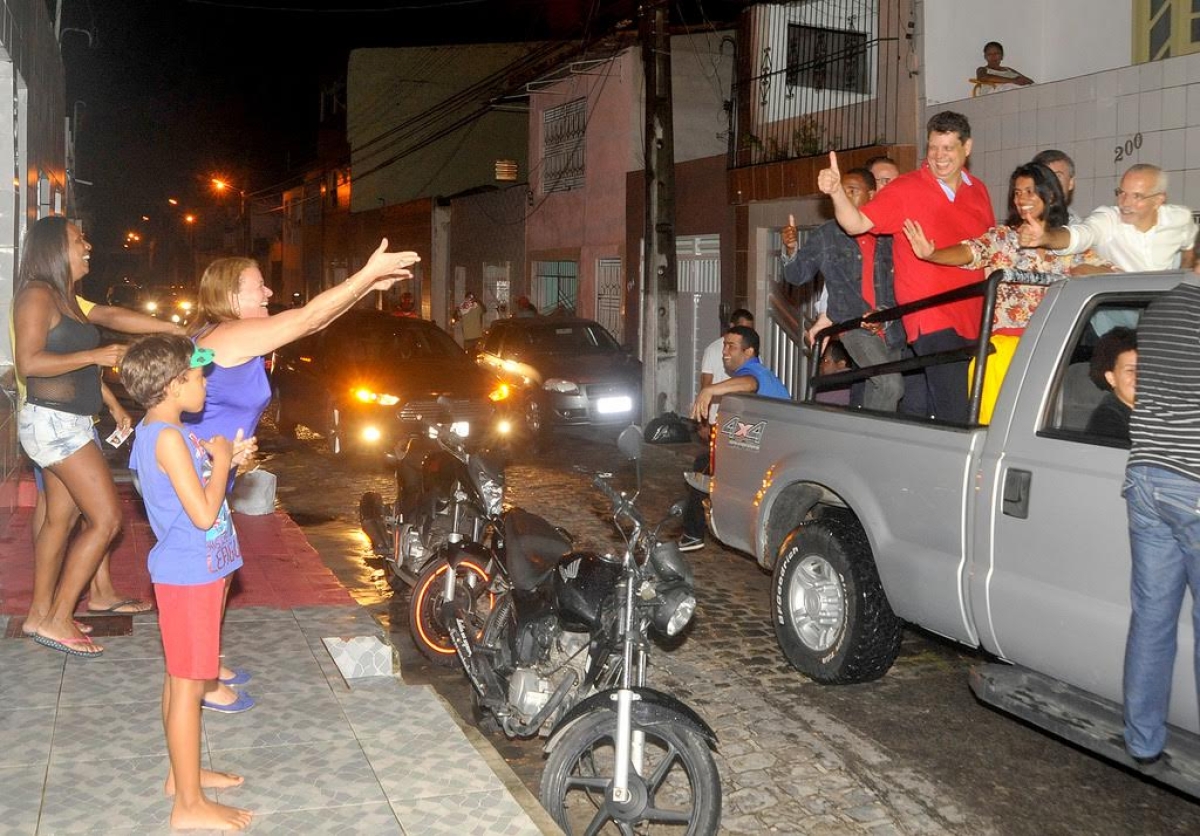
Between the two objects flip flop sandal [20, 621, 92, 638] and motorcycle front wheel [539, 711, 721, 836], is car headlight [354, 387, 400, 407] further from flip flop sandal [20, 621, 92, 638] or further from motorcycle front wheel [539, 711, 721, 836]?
motorcycle front wheel [539, 711, 721, 836]

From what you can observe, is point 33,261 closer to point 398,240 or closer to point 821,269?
point 821,269

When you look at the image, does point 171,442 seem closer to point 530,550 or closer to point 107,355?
point 530,550

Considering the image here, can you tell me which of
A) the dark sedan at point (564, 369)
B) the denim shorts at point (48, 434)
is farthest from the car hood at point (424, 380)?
the denim shorts at point (48, 434)

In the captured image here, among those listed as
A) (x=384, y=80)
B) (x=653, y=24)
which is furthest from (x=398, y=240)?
(x=653, y=24)

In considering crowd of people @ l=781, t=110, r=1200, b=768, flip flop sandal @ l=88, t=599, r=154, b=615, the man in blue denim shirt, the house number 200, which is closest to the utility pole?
the house number 200

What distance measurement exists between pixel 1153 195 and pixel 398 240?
31.9 meters

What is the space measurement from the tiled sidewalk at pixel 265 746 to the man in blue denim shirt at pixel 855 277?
9.79ft

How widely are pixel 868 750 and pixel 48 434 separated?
3.97 metres

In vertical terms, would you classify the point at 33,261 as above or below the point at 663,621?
above

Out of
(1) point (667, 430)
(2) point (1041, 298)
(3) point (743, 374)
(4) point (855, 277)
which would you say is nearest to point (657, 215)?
(3) point (743, 374)

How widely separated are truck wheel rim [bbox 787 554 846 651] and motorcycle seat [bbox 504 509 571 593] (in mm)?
1436

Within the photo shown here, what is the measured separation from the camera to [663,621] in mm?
4348

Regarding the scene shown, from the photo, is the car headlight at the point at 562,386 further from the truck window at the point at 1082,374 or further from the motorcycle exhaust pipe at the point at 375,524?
the truck window at the point at 1082,374

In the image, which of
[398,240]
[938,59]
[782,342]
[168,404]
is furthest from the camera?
[398,240]
